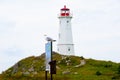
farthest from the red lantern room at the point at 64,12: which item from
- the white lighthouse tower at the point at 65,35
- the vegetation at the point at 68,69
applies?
the vegetation at the point at 68,69

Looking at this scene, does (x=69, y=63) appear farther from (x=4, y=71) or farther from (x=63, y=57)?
(x=4, y=71)

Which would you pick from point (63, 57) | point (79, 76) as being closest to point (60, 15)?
point (63, 57)

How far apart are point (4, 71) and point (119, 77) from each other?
982 inches

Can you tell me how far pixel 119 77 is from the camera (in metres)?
65.7

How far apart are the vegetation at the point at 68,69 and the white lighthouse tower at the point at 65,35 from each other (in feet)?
13.0

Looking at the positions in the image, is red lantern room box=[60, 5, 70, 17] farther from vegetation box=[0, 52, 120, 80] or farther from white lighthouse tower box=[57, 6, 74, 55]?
vegetation box=[0, 52, 120, 80]

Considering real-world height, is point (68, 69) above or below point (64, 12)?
below

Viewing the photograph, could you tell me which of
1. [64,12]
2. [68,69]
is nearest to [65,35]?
[64,12]

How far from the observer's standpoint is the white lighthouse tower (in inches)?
3447

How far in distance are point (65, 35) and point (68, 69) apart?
14071 mm

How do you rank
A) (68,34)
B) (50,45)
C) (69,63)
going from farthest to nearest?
(68,34) → (69,63) → (50,45)

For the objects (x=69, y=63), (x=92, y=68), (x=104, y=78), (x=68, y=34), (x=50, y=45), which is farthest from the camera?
(x=68, y=34)

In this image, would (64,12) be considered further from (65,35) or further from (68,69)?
(68,69)

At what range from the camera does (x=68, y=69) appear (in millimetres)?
74750
